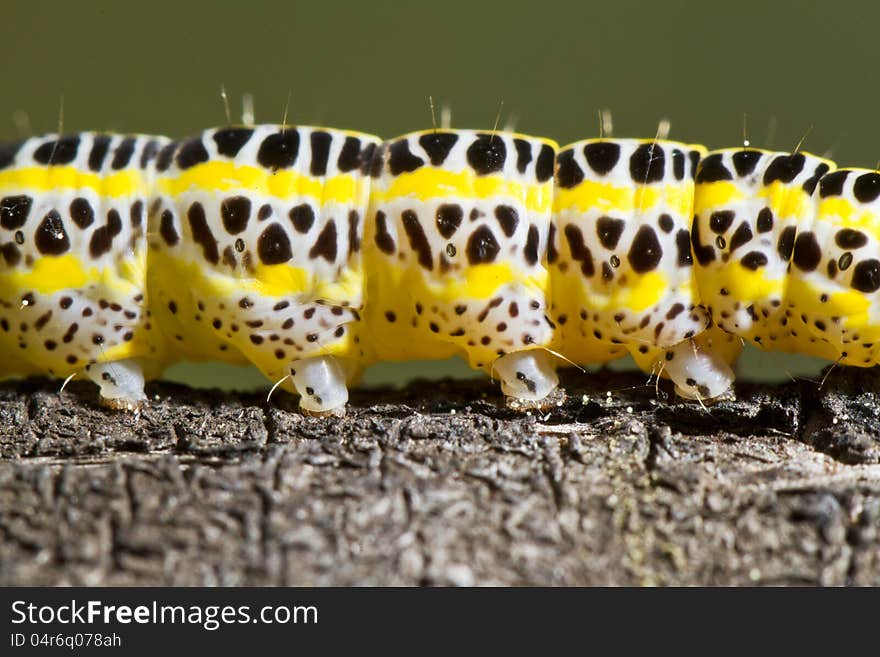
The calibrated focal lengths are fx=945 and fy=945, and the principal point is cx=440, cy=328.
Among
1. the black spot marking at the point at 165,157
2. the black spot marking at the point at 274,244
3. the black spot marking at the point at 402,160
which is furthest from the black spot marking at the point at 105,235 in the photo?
the black spot marking at the point at 402,160

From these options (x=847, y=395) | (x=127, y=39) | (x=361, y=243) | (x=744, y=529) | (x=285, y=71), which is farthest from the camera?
(x=285, y=71)

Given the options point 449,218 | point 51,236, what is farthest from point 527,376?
point 51,236

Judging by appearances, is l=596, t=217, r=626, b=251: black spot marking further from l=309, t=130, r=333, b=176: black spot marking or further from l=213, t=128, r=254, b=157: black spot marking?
l=213, t=128, r=254, b=157: black spot marking

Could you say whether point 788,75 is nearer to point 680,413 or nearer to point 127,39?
point 680,413

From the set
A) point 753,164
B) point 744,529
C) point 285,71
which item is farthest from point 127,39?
point 744,529

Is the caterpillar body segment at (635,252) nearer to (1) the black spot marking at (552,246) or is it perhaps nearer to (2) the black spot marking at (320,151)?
(1) the black spot marking at (552,246)

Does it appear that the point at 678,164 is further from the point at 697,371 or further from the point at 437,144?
the point at 437,144

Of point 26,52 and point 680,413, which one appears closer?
point 680,413
